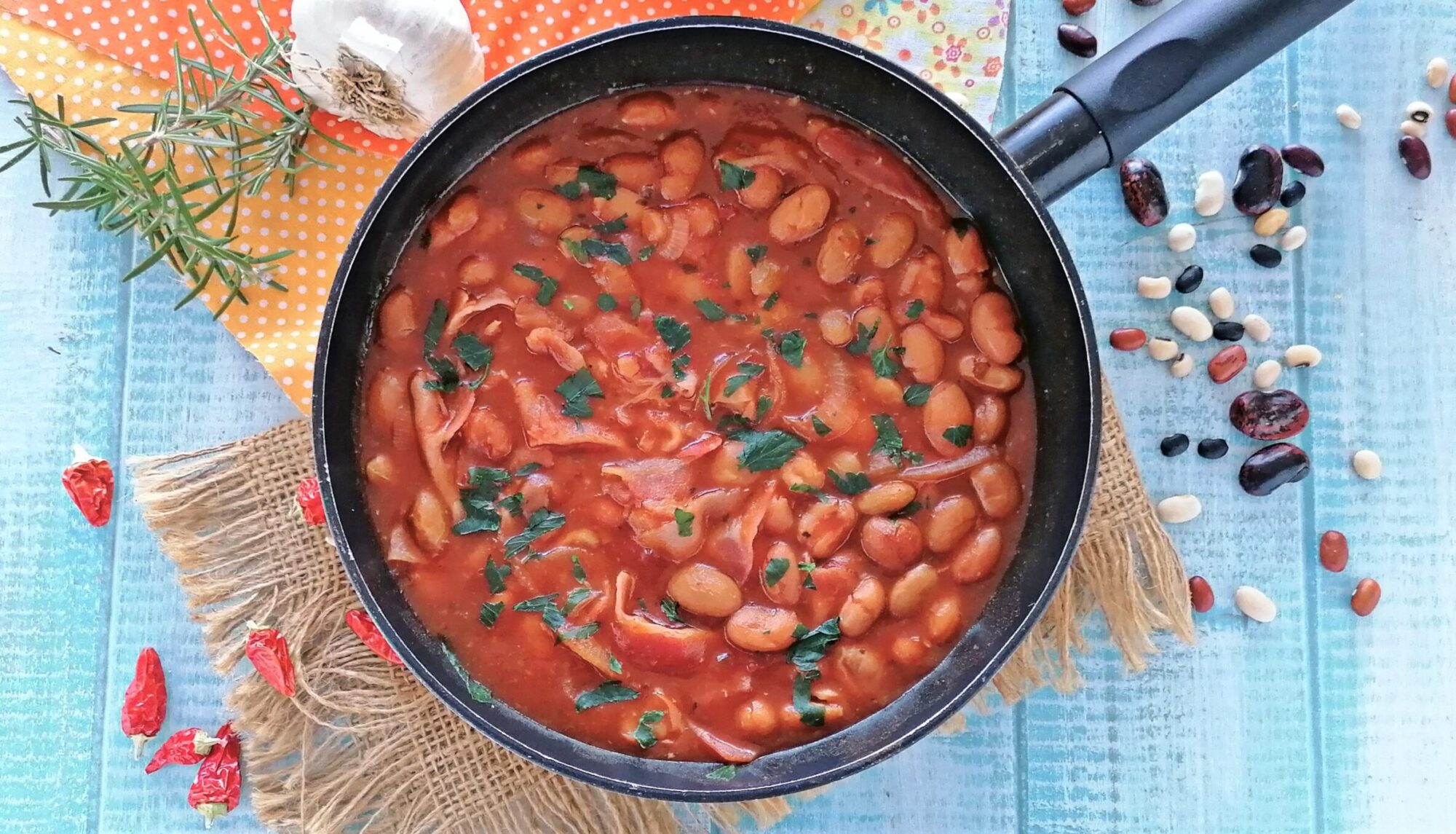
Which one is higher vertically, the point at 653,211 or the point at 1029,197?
the point at 1029,197

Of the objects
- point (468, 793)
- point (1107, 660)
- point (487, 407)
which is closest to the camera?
point (487, 407)

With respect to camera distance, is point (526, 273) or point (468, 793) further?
point (468, 793)

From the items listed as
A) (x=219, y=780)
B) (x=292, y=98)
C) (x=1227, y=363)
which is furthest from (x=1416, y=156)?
(x=219, y=780)

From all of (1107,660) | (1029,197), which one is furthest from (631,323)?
(1107,660)

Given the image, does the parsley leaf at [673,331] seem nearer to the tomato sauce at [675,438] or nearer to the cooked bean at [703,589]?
the tomato sauce at [675,438]

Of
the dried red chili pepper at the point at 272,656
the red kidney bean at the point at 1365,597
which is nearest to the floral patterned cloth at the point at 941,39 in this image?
the red kidney bean at the point at 1365,597

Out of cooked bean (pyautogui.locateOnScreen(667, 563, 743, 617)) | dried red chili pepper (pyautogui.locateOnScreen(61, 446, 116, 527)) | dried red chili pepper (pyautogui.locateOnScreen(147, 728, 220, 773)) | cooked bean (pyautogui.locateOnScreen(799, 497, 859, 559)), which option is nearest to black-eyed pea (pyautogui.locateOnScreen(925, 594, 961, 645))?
cooked bean (pyautogui.locateOnScreen(799, 497, 859, 559))

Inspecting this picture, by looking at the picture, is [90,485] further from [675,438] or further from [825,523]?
[825,523]

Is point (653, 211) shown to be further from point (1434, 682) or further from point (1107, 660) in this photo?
point (1434, 682)
